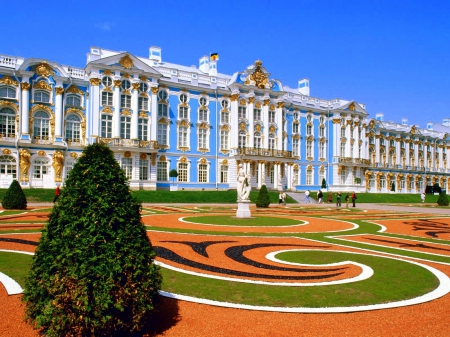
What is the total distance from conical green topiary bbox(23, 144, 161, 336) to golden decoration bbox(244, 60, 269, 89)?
157 ft

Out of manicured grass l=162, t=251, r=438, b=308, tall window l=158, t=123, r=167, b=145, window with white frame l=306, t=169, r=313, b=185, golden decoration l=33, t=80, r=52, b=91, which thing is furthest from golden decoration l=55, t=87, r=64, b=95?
manicured grass l=162, t=251, r=438, b=308

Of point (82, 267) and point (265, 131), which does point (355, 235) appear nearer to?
point (82, 267)

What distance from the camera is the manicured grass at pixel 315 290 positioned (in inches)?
270

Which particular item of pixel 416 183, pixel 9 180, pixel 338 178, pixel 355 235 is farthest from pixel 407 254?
pixel 416 183

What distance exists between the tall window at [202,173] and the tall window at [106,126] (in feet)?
38.6

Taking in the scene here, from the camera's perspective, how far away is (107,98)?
41656mm

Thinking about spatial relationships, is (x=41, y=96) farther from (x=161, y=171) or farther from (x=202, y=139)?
(x=202, y=139)

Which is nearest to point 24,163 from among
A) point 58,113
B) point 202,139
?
point 58,113

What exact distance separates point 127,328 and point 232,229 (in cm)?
1133

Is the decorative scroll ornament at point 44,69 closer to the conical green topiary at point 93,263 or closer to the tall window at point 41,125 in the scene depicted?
the tall window at point 41,125

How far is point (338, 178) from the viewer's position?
61.3m

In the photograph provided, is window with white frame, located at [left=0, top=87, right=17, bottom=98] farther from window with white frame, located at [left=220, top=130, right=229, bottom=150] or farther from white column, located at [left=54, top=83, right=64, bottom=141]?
window with white frame, located at [left=220, top=130, right=229, bottom=150]

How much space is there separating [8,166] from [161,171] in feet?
50.4

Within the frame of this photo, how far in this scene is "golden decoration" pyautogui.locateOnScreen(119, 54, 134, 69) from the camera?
4192cm
